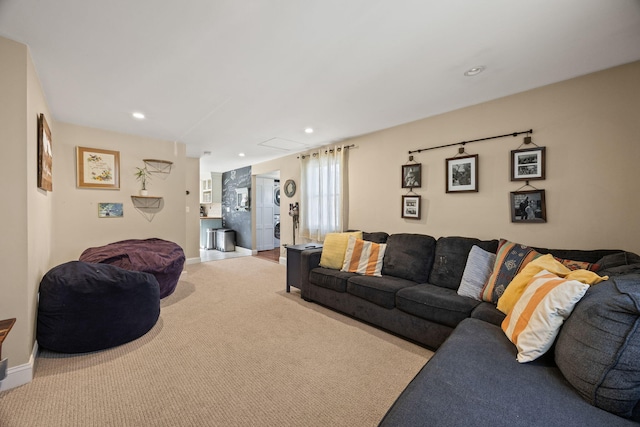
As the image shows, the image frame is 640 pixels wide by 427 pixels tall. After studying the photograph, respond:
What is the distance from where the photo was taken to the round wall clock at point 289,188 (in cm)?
558

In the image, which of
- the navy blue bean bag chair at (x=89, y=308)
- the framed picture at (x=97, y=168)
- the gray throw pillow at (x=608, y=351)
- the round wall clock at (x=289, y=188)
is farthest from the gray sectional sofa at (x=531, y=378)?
the framed picture at (x=97, y=168)

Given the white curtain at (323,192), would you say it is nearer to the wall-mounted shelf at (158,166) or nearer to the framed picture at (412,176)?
the framed picture at (412,176)

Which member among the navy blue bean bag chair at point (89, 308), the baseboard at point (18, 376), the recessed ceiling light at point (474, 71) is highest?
the recessed ceiling light at point (474, 71)

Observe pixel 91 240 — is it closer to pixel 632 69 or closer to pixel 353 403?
pixel 353 403

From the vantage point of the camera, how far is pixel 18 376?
1814 millimetres

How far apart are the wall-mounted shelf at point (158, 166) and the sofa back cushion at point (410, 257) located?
4014mm

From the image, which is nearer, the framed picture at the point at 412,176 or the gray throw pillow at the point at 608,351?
the gray throw pillow at the point at 608,351

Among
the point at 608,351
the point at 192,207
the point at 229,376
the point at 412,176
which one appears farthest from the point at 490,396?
the point at 192,207

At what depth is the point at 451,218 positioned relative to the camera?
3164mm

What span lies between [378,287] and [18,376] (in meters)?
2.88

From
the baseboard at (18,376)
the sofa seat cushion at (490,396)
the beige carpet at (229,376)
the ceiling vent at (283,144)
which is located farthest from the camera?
the ceiling vent at (283,144)

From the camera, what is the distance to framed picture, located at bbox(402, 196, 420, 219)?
3.44 meters

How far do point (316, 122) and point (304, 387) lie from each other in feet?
9.96

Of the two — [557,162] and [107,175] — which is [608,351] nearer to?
[557,162]
